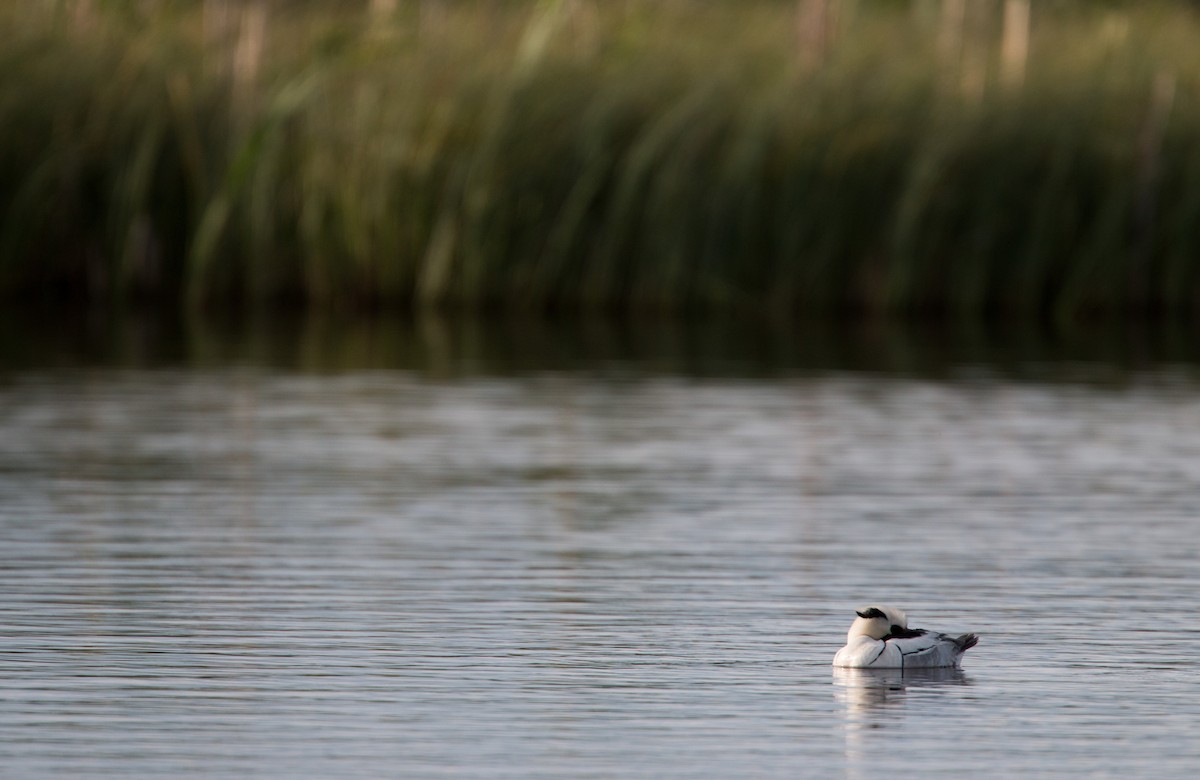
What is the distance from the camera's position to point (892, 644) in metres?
5.59

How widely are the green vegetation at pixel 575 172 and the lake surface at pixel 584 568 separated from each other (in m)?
3.40

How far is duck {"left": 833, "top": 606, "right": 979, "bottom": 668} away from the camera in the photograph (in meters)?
5.56

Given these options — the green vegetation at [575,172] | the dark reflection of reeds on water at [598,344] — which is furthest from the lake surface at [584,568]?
the green vegetation at [575,172]

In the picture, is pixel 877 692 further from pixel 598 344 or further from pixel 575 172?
pixel 575 172

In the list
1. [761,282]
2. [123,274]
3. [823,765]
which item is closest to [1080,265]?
[761,282]

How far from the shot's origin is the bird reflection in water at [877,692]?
16.5ft

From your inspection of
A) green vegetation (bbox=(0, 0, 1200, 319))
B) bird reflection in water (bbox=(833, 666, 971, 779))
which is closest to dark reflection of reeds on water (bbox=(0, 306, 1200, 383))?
green vegetation (bbox=(0, 0, 1200, 319))

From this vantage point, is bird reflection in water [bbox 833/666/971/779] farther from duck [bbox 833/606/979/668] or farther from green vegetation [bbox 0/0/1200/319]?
green vegetation [bbox 0/0/1200/319]

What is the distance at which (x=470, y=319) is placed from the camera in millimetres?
17578

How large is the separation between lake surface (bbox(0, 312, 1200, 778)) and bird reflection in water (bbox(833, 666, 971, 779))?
0.05 ft

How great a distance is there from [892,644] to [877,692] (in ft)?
0.55

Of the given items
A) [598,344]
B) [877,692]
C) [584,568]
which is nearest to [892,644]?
[877,692]

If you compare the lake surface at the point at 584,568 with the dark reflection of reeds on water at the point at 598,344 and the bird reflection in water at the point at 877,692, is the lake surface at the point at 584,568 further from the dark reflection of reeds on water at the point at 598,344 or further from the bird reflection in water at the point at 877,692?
the dark reflection of reeds on water at the point at 598,344

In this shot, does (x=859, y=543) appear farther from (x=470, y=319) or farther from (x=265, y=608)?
(x=470, y=319)
